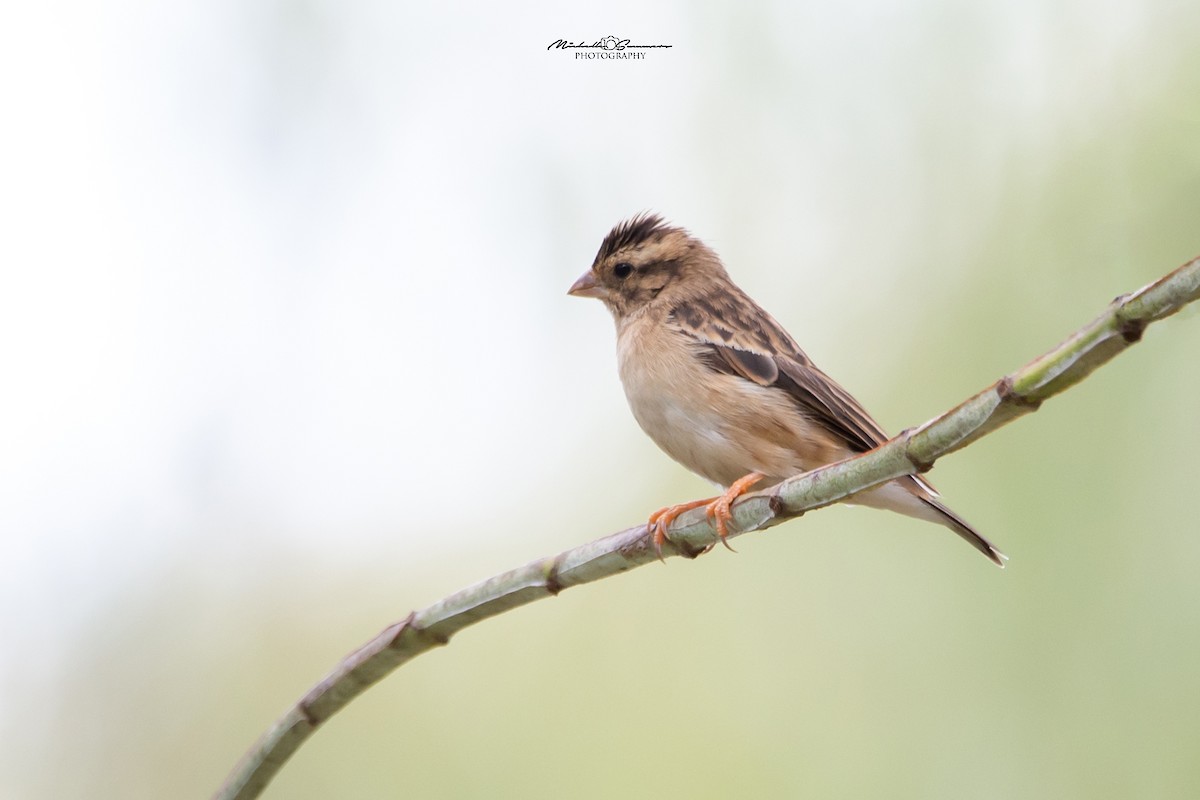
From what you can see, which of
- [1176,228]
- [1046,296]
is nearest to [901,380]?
[1046,296]

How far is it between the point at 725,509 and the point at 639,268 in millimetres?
2976

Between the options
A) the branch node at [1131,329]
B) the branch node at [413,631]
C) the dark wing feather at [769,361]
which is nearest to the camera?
the branch node at [1131,329]

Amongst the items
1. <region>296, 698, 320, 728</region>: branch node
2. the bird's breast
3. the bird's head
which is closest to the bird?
the bird's breast

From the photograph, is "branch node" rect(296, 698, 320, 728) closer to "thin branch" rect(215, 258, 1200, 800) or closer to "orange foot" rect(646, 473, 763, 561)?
"thin branch" rect(215, 258, 1200, 800)

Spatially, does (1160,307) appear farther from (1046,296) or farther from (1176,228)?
(1046,296)

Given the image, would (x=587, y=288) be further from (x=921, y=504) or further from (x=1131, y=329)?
(x=1131, y=329)

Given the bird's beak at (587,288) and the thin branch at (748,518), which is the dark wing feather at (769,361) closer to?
the bird's beak at (587,288)

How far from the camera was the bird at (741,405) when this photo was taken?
17.1ft

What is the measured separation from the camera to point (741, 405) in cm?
529

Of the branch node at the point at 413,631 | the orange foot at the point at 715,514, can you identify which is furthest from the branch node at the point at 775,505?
the branch node at the point at 413,631

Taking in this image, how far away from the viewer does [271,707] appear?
27.7ft

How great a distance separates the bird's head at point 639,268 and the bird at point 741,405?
284mm

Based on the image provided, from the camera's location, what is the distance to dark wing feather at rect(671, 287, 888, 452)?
535cm

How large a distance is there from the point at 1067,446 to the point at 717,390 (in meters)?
2.33
